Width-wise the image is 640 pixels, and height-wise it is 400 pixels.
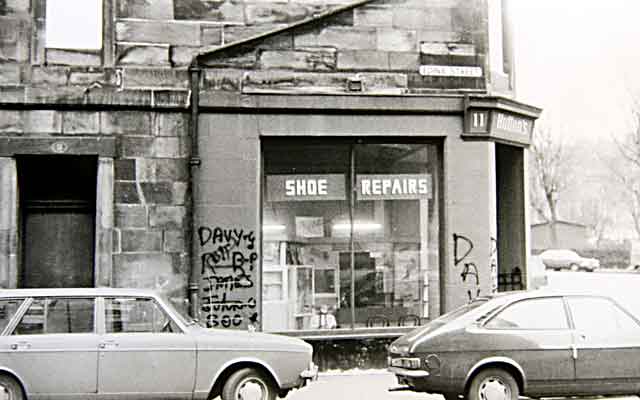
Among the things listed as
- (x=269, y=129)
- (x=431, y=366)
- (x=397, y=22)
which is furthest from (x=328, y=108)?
(x=431, y=366)

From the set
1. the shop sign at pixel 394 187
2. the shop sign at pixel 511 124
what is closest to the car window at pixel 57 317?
the shop sign at pixel 394 187

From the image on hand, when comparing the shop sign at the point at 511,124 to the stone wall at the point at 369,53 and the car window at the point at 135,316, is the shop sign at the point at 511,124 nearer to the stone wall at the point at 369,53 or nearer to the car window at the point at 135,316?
the stone wall at the point at 369,53

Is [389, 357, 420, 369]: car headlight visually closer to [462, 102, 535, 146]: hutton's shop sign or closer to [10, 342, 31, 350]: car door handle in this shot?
[10, 342, 31, 350]: car door handle

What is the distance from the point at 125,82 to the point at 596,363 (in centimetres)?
769

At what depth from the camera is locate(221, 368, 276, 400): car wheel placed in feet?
30.3

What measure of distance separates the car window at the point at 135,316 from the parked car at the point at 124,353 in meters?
0.01

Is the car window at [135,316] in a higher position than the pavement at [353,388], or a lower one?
higher

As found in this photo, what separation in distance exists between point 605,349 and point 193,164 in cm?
634

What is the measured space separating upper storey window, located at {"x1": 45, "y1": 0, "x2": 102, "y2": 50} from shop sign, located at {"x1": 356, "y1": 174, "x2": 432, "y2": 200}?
4.60 meters

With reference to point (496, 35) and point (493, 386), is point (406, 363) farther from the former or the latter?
point (496, 35)

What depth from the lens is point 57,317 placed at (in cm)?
912

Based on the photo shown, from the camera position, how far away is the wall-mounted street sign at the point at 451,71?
13.4 meters

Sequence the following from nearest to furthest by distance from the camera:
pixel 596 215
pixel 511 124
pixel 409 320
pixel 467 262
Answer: pixel 467 262 < pixel 409 320 < pixel 511 124 < pixel 596 215

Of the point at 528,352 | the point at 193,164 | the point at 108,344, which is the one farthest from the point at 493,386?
the point at 193,164
